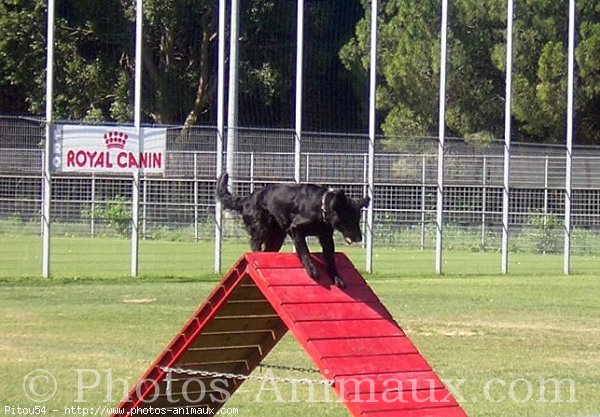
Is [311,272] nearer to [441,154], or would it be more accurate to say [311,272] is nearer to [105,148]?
[105,148]

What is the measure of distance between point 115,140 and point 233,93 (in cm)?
329

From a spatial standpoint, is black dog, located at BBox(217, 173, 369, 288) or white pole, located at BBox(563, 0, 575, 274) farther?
white pole, located at BBox(563, 0, 575, 274)

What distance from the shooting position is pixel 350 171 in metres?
26.0

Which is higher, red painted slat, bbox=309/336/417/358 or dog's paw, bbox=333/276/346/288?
dog's paw, bbox=333/276/346/288

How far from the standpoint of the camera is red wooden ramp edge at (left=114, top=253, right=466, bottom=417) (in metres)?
8.38

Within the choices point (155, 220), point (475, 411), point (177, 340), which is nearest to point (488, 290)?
point (155, 220)

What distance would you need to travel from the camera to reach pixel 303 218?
9.61 m

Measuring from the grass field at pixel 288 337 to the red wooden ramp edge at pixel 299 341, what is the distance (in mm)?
800

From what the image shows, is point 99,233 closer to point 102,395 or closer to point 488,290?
point 488,290

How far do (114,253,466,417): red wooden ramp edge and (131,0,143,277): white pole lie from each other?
13.3m

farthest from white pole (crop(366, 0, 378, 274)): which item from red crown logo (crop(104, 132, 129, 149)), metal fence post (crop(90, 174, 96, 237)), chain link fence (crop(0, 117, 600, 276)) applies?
metal fence post (crop(90, 174, 96, 237))

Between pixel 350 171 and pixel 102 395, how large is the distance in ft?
50.4

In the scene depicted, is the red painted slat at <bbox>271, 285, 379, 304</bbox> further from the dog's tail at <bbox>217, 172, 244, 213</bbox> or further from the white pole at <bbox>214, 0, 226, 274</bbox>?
the white pole at <bbox>214, 0, 226, 274</bbox>

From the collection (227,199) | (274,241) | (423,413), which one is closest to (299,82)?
(227,199)
